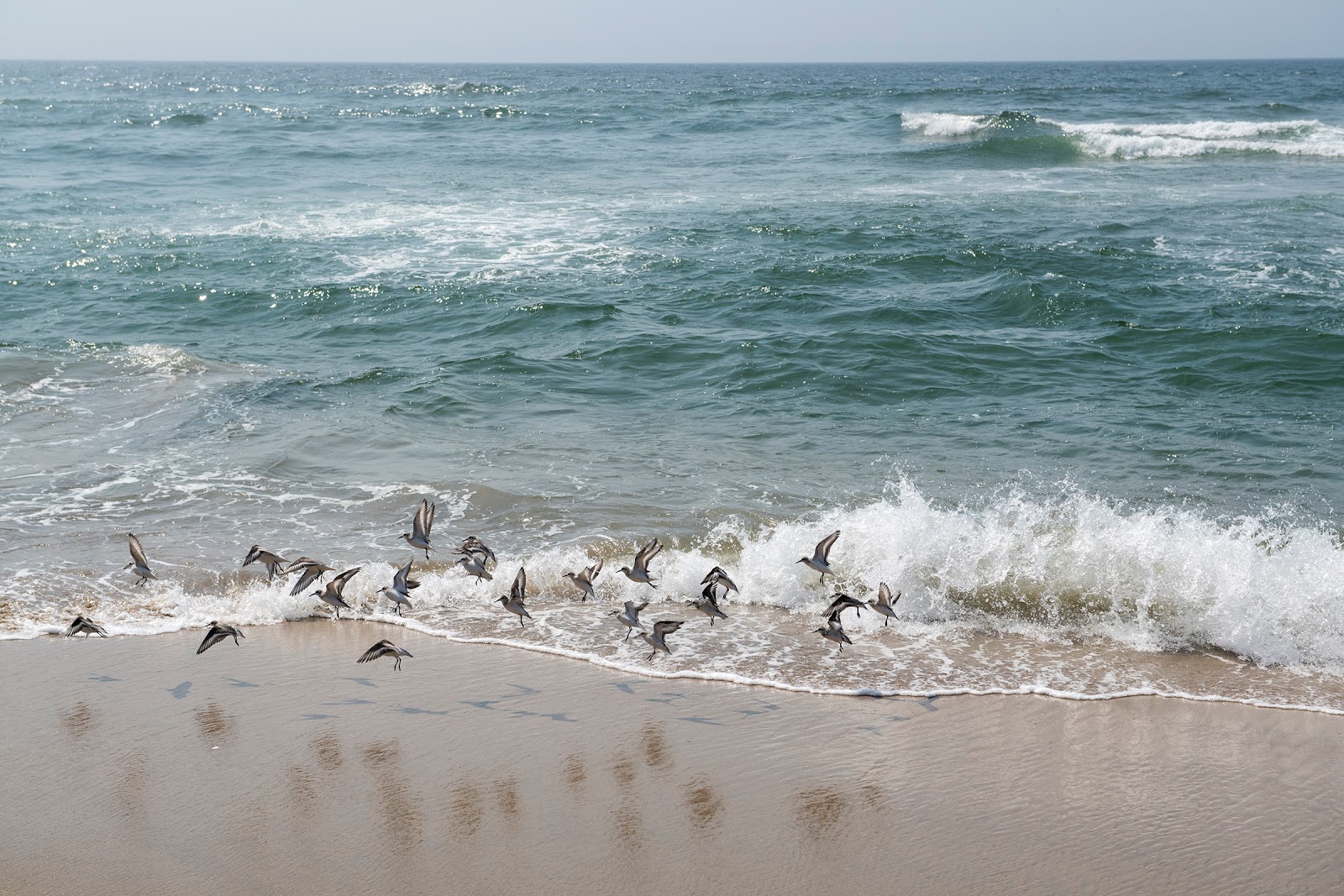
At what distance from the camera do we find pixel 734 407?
13.8 metres

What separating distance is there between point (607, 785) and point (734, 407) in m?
7.95

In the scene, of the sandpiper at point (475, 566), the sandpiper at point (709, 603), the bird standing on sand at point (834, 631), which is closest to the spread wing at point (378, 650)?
the sandpiper at point (475, 566)

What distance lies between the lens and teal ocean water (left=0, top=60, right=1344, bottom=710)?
28.4 feet

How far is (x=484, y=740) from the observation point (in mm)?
6734

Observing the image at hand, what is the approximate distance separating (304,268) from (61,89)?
77871 millimetres

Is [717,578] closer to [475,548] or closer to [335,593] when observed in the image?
[475,548]

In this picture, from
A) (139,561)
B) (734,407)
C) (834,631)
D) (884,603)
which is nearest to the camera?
(834,631)

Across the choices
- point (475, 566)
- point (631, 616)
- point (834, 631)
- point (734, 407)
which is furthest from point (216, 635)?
point (734, 407)

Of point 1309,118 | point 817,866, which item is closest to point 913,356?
point 817,866

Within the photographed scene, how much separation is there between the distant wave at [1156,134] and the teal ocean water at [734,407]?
4.16 meters

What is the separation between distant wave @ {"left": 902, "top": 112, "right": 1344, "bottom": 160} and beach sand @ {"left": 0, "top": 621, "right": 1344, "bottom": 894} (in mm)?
31667

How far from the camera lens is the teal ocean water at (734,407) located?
8.65m

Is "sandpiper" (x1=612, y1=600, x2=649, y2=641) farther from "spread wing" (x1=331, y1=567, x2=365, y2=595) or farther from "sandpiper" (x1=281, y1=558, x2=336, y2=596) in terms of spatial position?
"sandpiper" (x1=281, y1=558, x2=336, y2=596)

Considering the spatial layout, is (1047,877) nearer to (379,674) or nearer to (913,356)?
(379,674)
